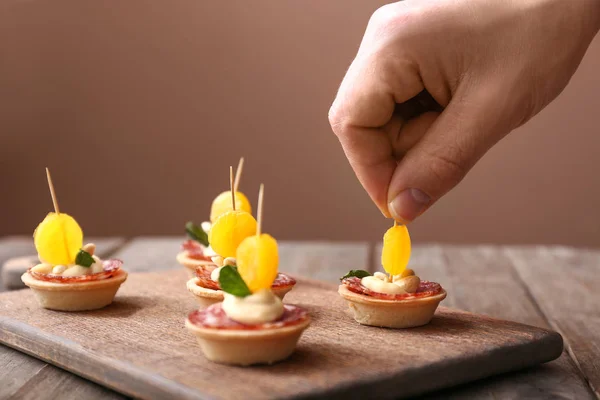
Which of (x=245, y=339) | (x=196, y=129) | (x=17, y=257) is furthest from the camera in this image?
(x=196, y=129)

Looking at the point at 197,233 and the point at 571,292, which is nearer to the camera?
the point at 197,233

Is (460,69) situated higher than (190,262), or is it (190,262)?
(460,69)

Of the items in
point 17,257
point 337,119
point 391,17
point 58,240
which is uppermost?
point 391,17

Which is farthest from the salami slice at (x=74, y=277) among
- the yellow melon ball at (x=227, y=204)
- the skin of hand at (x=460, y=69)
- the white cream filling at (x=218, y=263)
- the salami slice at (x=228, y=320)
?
the skin of hand at (x=460, y=69)

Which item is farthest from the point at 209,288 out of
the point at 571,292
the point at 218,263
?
the point at 571,292

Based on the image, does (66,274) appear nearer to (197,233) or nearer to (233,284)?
(197,233)

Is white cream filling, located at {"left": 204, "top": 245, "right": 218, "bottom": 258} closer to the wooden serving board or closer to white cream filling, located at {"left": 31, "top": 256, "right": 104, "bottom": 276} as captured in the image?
the wooden serving board

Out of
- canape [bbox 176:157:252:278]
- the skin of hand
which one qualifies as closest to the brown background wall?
canape [bbox 176:157:252:278]

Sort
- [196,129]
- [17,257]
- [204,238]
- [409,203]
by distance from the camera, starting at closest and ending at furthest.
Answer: [409,203] → [204,238] → [17,257] → [196,129]
